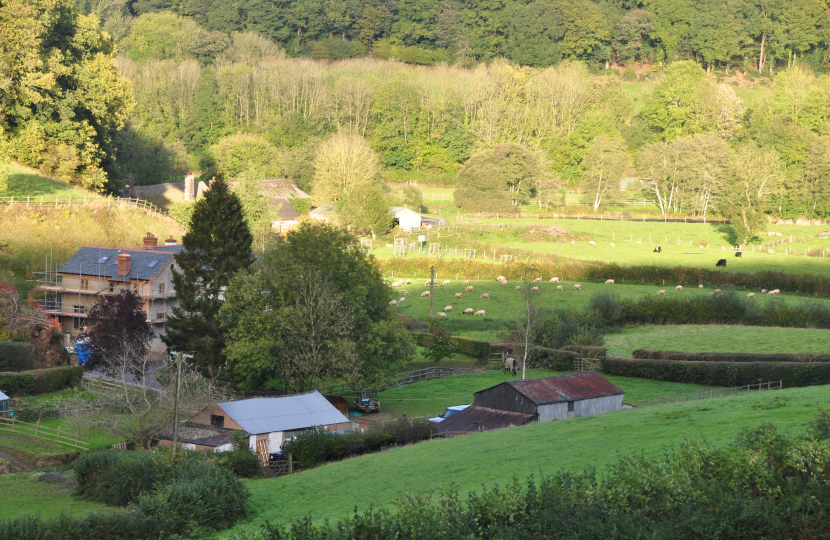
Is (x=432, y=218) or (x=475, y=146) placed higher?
(x=475, y=146)

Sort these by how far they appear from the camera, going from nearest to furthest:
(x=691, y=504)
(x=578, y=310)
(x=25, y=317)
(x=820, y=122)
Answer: (x=691, y=504) < (x=25, y=317) < (x=578, y=310) < (x=820, y=122)

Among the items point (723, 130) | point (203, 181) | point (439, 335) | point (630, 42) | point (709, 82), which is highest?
point (630, 42)

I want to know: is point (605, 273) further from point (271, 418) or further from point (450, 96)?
point (450, 96)

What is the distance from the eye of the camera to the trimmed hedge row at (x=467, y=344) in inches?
2074

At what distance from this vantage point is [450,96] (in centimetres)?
14250

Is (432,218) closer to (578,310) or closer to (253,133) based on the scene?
(253,133)

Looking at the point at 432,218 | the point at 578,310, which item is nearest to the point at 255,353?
the point at 578,310

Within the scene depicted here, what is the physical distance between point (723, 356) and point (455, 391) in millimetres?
14447

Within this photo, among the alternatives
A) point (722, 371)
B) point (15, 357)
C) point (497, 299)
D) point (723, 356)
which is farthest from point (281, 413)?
point (497, 299)

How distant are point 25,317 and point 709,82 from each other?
409ft

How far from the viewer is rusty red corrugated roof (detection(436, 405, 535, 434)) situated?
33.8m

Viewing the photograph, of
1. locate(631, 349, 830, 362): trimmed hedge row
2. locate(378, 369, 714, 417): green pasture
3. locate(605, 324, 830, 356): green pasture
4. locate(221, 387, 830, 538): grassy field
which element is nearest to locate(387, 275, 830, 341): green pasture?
locate(605, 324, 830, 356): green pasture

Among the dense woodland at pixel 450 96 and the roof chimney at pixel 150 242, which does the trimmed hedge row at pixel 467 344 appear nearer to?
the roof chimney at pixel 150 242

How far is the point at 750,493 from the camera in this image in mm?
17719
